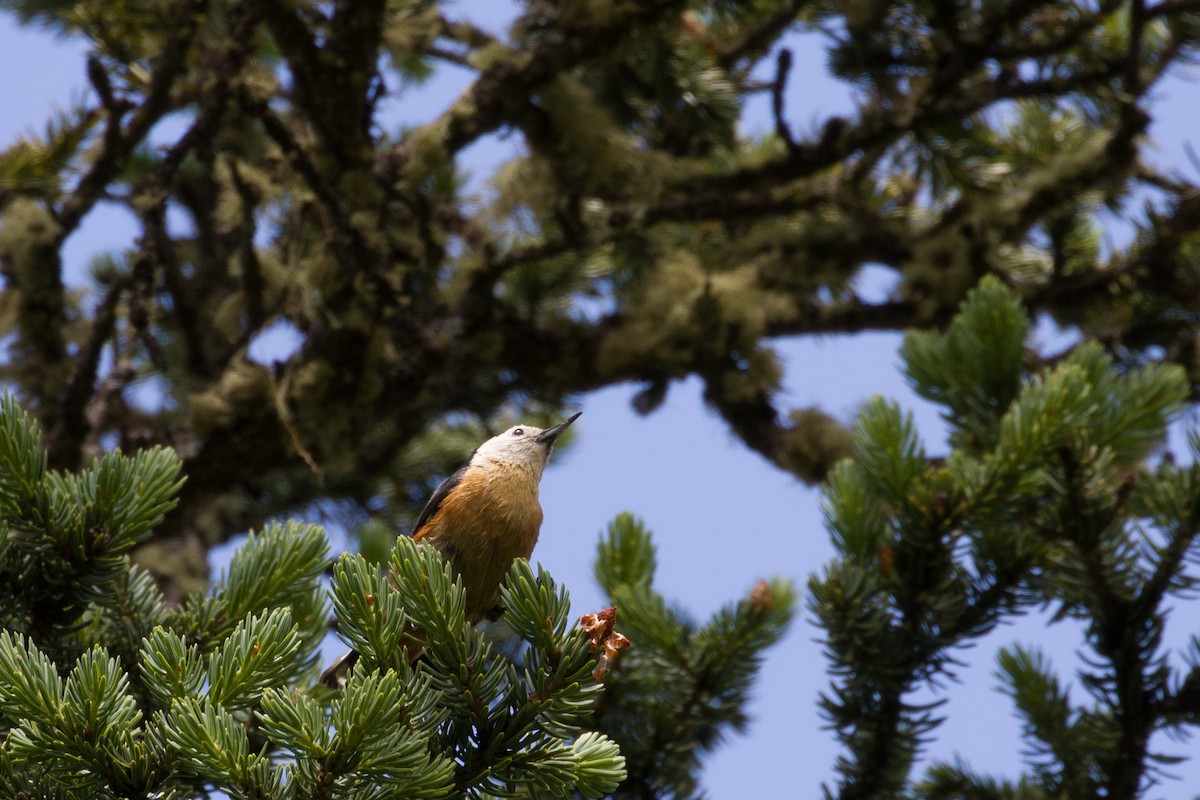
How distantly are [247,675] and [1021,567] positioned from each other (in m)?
2.05

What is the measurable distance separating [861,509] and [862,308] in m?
2.07

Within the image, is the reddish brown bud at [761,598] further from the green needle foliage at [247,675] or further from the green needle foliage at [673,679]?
the green needle foliage at [247,675]

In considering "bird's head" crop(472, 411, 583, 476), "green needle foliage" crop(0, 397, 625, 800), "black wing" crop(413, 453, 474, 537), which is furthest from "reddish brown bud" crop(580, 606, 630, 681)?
"bird's head" crop(472, 411, 583, 476)

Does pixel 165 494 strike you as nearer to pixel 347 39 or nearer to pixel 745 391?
pixel 347 39

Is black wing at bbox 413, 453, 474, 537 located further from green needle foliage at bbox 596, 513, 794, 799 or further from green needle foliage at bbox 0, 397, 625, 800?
green needle foliage at bbox 0, 397, 625, 800

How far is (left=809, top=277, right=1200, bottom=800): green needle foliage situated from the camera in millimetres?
2957

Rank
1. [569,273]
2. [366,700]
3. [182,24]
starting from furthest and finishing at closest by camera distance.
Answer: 1. [569,273]
2. [182,24]
3. [366,700]

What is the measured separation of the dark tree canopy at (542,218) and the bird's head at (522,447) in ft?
1.69

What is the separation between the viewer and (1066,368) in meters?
3.00

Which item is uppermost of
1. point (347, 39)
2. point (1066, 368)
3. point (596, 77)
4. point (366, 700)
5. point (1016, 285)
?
point (596, 77)

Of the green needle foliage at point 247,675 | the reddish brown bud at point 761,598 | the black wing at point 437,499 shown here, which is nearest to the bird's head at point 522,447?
the black wing at point 437,499

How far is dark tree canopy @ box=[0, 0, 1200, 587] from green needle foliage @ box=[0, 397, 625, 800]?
1.59 meters

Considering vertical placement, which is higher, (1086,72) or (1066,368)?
(1086,72)

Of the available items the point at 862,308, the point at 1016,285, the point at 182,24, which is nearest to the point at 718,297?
the point at 862,308
